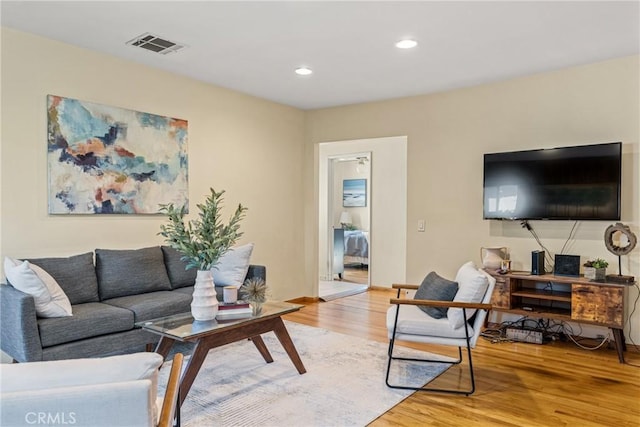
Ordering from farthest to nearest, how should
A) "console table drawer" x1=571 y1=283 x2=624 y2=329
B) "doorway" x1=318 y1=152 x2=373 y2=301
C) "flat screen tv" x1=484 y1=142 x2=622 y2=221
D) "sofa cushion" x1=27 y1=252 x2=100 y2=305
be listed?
1. "doorway" x1=318 y1=152 x2=373 y2=301
2. "flat screen tv" x1=484 y1=142 x2=622 y2=221
3. "console table drawer" x1=571 y1=283 x2=624 y2=329
4. "sofa cushion" x1=27 y1=252 x2=100 y2=305

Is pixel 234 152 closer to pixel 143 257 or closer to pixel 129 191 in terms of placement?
pixel 129 191

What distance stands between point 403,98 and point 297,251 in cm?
246

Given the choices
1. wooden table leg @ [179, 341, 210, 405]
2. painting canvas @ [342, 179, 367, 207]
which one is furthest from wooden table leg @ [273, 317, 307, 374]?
painting canvas @ [342, 179, 367, 207]

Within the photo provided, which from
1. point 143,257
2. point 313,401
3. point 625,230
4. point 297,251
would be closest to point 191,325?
point 313,401

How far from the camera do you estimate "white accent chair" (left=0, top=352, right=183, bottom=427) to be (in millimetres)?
1062

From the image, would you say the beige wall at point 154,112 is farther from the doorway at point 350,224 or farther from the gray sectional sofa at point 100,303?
the doorway at point 350,224

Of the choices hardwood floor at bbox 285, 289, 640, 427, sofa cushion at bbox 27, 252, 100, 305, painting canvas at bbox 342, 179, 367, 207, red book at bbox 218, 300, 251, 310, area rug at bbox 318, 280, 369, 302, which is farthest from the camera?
painting canvas at bbox 342, 179, 367, 207

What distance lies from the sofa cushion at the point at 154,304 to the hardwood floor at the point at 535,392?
177 centimetres

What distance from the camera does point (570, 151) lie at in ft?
13.1

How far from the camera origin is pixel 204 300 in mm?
2895

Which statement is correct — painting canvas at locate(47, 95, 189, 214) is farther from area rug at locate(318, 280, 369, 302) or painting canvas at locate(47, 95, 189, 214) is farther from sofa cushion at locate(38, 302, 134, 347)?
area rug at locate(318, 280, 369, 302)

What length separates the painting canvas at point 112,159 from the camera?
11.7 feet

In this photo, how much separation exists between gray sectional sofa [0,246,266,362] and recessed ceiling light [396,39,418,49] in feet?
8.09

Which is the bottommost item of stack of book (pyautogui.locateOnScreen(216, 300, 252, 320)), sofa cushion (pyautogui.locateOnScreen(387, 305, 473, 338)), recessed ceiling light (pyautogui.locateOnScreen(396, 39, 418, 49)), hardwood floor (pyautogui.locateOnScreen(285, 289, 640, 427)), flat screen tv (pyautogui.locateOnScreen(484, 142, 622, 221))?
hardwood floor (pyautogui.locateOnScreen(285, 289, 640, 427))
